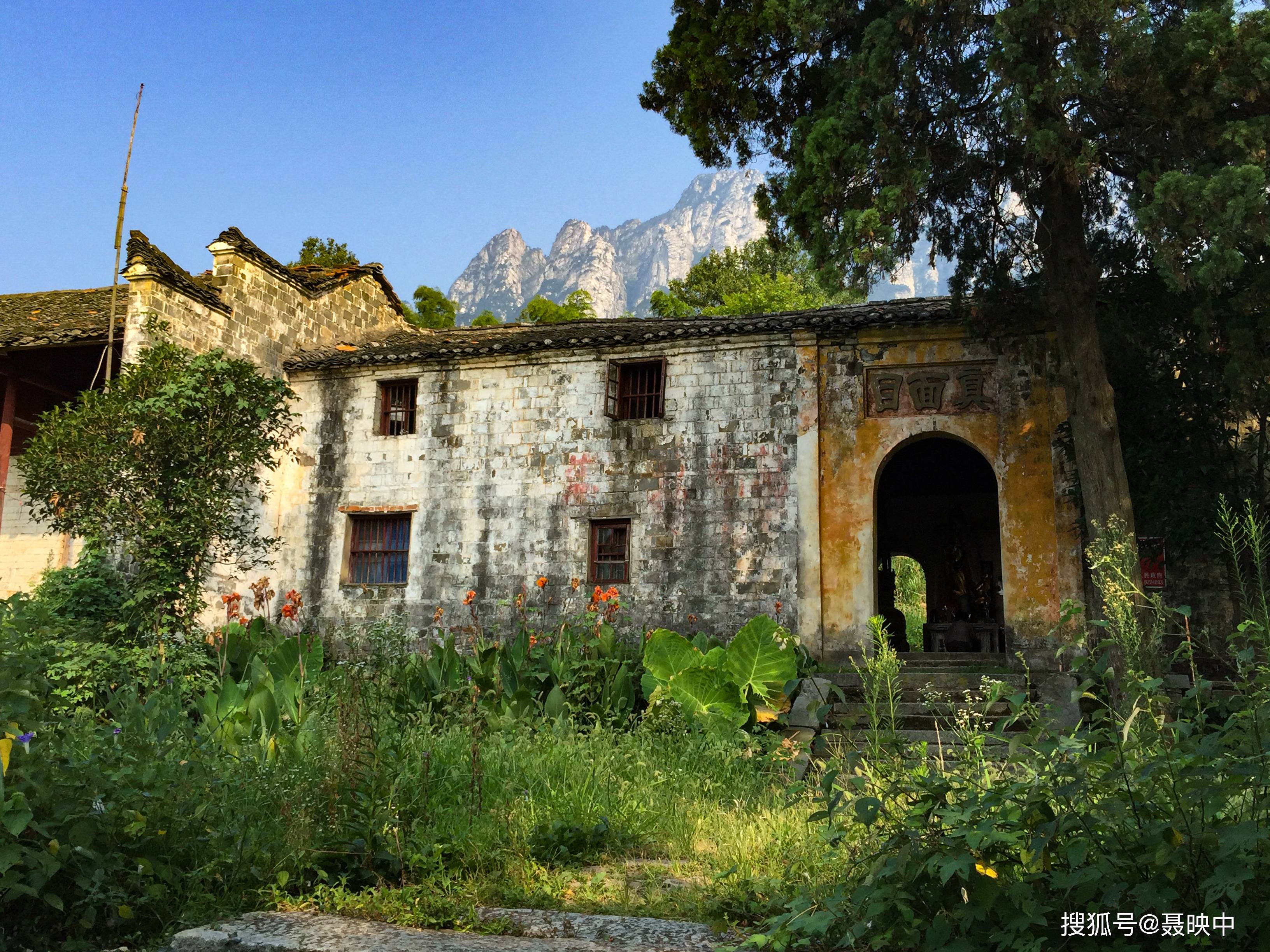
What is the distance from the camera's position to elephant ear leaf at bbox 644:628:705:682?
948 centimetres

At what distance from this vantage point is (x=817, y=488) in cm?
1408

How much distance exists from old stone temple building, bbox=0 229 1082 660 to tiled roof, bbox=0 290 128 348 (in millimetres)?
50

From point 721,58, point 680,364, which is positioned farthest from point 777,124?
point 680,364

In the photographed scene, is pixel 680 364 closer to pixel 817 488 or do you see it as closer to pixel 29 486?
pixel 817 488

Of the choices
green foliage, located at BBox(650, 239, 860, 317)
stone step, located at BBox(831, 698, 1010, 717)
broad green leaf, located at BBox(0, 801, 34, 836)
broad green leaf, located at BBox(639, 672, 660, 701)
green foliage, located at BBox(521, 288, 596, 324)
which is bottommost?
stone step, located at BBox(831, 698, 1010, 717)

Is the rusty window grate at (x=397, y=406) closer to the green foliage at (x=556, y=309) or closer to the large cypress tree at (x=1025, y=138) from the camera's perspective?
the large cypress tree at (x=1025, y=138)

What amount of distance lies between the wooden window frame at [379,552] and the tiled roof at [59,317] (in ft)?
14.8

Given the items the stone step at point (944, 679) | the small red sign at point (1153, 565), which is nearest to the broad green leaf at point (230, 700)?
the stone step at point (944, 679)

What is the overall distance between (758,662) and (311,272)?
1254 centimetres

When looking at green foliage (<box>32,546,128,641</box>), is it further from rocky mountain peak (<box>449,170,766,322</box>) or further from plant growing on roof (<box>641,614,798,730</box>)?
rocky mountain peak (<box>449,170,766,322</box>)

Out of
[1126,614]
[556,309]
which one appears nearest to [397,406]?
[556,309]

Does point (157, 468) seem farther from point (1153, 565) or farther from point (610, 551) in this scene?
point (1153, 565)

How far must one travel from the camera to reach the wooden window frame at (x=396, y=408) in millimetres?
16453

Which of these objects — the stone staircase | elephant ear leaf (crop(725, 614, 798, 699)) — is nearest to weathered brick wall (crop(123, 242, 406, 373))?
elephant ear leaf (crop(725, 614, 798, 699))
